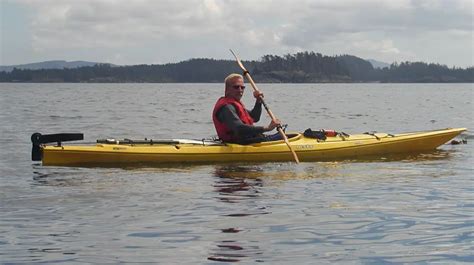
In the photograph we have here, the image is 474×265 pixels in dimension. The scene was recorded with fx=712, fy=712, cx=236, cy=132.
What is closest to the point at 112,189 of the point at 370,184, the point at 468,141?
the point at 370,184

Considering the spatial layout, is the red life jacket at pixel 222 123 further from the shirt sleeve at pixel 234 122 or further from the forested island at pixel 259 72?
the forested island at pixel 259 72

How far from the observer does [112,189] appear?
30.7 feet

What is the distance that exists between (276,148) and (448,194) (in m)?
3.98

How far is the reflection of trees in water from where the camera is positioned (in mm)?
5844

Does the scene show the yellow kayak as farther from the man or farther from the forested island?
the forested island

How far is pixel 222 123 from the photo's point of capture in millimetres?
11938

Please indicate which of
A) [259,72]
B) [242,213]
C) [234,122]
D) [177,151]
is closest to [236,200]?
[242,213]

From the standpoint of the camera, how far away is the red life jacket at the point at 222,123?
38.5 feet

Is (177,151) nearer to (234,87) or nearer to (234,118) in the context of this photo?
(234,118)

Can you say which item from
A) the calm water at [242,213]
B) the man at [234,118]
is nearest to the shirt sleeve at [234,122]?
the man at [234,118]

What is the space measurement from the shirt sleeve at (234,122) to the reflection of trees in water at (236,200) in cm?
65

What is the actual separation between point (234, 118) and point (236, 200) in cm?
345

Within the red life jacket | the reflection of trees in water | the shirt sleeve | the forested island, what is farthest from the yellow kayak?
the forested island

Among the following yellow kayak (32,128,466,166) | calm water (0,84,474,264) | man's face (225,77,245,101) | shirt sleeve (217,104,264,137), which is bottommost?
calm water (0,84,474,264)
